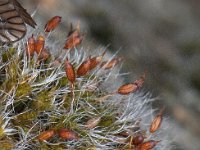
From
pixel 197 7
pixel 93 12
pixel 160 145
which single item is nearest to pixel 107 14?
pixel 93 12

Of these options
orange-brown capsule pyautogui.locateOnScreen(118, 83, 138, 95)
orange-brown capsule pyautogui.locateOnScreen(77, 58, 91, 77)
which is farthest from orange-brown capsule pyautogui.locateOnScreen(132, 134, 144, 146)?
orange-brown capsule pyautogui.locateOnScreen(77, 58, 91, 77)

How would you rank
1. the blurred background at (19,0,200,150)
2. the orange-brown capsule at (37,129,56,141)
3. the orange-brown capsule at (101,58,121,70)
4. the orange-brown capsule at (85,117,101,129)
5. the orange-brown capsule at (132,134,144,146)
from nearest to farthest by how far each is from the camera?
the orange-brown capsule at (37,129,56,141) < the orange-brown capsule at (85,117,101,129) < the orange-brown capsule at (132,134,144,146) < the orange-brown capsule at (101,58,121,70) < the blurred background at (19,0,200,150)

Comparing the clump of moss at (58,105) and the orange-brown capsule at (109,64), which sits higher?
the orange-brown capsule at (109,64)

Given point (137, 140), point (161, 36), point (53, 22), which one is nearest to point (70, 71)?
point (53, 22)

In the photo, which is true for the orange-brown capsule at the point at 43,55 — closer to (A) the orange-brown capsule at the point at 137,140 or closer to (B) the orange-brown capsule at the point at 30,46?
(B) the orange-brown capsule at the point at 30,46

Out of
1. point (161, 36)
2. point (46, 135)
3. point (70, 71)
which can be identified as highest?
point (161, 36)

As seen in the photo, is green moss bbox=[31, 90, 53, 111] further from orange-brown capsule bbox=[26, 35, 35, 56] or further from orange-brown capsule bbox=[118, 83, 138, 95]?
orange-brown capsule bbox=[118, 83, 138, 95]

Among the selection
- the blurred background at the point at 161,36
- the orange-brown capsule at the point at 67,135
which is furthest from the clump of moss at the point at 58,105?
the blurred background at the point at 161,36

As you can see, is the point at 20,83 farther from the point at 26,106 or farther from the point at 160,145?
the point at 160,145

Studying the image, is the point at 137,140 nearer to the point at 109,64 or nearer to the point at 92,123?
the point at 92,123
